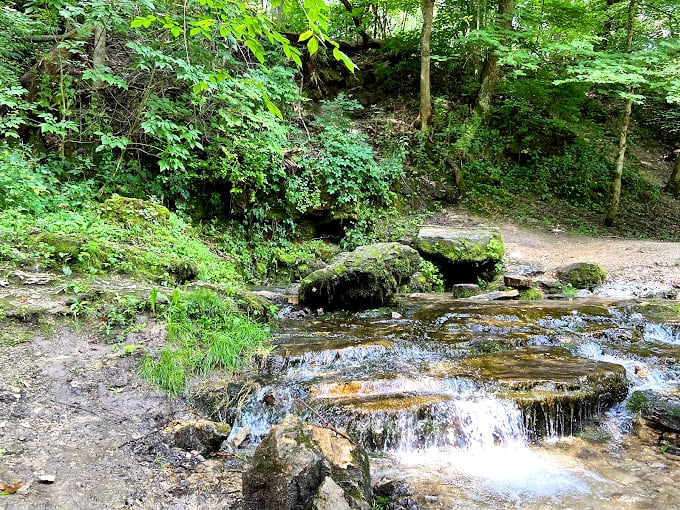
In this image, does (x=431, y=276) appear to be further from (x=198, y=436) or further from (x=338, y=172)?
(x=198, y=436)

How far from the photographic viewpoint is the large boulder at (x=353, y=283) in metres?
7.36

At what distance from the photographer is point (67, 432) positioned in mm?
3117

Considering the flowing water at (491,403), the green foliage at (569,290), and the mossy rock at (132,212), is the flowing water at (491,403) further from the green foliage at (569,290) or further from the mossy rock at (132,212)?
the mossy rock at (132,212)

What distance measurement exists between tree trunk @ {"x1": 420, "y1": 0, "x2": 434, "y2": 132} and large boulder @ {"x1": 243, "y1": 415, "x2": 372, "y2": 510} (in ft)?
45.4

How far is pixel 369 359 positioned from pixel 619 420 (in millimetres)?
2658

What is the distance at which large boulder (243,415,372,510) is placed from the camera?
2463 mm

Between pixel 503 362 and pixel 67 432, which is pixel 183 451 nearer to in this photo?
pixel 67 432

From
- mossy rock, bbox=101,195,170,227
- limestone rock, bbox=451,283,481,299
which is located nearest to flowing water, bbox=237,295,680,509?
limestone rock, bbox=451,283,481,299

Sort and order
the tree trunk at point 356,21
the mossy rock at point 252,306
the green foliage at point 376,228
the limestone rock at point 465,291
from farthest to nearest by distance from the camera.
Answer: the tree trunk at point 356,21 → the green foliage at point 376,228 → the limestone rock at point 465,291 → the mossy rock at point 252,306

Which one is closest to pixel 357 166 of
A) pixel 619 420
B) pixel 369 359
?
pixel 369 359

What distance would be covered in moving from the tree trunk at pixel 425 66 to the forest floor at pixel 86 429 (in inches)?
515

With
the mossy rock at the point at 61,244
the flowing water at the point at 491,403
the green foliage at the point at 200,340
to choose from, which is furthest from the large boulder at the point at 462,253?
the mossy rock at the point at 61,244

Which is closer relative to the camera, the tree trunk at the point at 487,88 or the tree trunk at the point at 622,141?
the tree trunk at the point at 622,141

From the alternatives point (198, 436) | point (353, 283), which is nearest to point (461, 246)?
point (353, 283)
